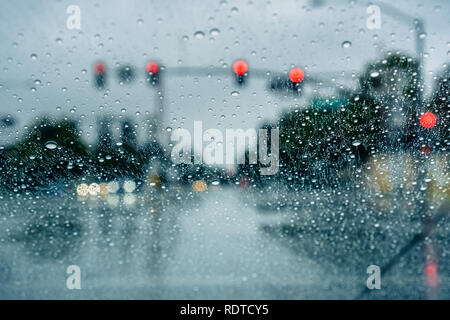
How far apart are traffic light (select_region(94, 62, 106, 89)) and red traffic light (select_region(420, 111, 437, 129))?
2.60m

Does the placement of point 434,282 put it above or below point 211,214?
below

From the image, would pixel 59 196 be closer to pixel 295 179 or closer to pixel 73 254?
pixel 73 254

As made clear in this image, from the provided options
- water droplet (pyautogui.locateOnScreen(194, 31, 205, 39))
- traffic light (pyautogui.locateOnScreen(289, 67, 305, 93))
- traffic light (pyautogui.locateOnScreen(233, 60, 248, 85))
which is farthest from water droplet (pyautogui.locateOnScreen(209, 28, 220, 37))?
traffic light (pyautogui.locateOnScreen(289, 67, 305, 93))

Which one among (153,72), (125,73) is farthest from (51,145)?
(153,72)

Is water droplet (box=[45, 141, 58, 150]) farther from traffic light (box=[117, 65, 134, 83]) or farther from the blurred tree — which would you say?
traffic light (box=[117, 65, 134, 83])

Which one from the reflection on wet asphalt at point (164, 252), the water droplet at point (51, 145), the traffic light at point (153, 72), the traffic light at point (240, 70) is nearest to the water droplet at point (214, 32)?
the traffic light at point (240, 70)

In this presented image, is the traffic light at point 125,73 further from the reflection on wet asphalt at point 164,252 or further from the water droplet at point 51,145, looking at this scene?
the reflection on wet asphalt at point 164,252

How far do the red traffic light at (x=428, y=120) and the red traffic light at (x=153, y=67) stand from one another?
87.1 inches

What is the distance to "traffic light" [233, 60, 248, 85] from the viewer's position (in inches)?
125

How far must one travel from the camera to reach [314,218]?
3.05 metres

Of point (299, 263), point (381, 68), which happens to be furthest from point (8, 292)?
point (381, 68)

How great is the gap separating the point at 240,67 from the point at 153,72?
0.72 metres
